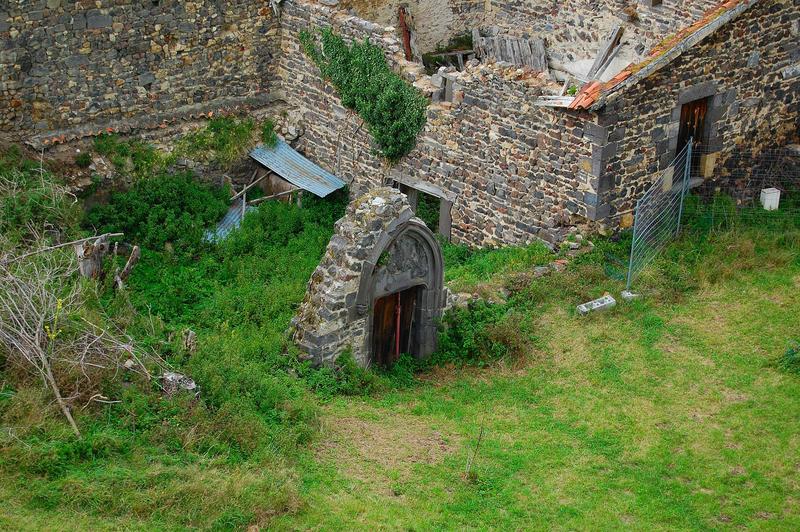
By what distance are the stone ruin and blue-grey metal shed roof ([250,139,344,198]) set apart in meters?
5.07

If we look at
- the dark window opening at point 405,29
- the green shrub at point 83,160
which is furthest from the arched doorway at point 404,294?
the dark window opening at point 405,29

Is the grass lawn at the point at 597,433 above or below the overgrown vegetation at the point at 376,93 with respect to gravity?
below

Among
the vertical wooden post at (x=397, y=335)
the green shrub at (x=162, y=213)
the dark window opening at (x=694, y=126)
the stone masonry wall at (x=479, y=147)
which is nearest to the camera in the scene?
the vertical wooden post at (x=397, y=335)

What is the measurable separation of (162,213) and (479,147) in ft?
16.3

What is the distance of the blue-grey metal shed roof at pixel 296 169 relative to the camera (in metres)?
17.6

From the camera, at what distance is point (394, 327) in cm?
1303

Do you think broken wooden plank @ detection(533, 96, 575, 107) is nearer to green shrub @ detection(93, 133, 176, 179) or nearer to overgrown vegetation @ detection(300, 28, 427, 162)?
overgrown vegetation @ detection(300, 28, 427, 162)

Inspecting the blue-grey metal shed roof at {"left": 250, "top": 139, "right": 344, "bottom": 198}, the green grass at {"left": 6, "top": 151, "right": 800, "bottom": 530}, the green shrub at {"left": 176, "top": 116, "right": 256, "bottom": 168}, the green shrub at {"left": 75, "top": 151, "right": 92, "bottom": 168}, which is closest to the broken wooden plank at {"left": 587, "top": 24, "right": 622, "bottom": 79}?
the green grass at {"left": 6, "top": 151, "right": 800, "bottom": 530}

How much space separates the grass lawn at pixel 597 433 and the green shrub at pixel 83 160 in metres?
6.76

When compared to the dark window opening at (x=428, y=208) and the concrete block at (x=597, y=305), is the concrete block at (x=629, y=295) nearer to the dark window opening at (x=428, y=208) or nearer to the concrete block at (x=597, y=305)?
the concrete block at (x=597, y=305)

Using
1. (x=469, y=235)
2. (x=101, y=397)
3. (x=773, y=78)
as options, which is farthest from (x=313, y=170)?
(x=101, y=397)

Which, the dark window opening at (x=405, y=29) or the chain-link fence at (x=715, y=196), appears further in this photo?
the dark window opening at (x=405, y=29)

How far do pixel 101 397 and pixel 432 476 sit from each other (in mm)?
3280

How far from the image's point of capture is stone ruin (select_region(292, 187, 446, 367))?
1191cm
